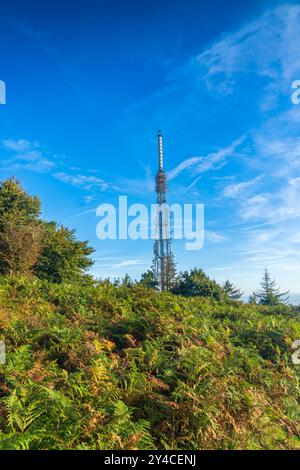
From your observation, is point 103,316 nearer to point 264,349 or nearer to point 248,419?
point 264,349

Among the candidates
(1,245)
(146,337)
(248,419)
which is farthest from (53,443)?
(1,245)

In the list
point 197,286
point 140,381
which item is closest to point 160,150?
point 197,286

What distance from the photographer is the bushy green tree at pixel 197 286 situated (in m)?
33.8

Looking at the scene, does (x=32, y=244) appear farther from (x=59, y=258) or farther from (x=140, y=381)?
(x=140, y=381)

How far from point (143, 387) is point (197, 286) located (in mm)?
28379

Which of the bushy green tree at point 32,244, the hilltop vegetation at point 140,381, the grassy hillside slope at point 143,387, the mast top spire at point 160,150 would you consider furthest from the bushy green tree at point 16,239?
the mast top spire at point 160,150

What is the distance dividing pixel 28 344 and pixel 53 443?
3.42 metres

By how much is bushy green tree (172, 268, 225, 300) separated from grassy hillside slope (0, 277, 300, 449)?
2384 cm

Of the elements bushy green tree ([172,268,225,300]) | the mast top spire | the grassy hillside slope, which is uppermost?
the mast top spire

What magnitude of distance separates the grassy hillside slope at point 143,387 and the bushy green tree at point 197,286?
2384cm

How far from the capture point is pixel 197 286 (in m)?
34.1

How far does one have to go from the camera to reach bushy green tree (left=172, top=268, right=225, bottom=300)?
111 feet

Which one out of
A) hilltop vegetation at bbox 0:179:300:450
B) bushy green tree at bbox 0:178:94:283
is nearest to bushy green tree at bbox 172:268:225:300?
bushy green tree at bbox 0:178:94:283

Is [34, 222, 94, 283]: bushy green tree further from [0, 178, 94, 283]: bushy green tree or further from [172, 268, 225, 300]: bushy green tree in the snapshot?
[172, 268, 225, 300]: bushy green tree
